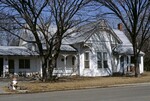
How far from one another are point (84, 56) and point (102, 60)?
2.88 metres

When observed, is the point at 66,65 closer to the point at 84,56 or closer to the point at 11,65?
the point at 84,56

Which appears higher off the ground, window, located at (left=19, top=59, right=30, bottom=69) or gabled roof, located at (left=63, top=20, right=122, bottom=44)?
gabled roof, located at (left=63, top=20, right=122, bottom=44)

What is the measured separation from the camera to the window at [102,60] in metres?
44.9

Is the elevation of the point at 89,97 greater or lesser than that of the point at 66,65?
lesser

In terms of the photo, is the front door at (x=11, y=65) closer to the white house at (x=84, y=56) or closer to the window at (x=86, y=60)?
the white house at (x=84, y=56)

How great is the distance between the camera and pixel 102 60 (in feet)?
148

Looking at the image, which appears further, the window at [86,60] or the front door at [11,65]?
the window at [86,60]

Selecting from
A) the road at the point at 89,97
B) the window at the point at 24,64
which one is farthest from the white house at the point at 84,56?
the road at the point at 89,97

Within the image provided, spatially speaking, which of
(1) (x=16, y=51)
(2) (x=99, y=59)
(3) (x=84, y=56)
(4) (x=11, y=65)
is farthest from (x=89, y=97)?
(2) (x=99, y=59)

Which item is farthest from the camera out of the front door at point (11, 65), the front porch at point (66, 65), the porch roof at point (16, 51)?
the front porch at point (66, 65)

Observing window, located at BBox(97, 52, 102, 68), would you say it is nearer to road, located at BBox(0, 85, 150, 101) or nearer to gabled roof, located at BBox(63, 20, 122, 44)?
gabled roof, located at BBox(63, 20, 122, 44)

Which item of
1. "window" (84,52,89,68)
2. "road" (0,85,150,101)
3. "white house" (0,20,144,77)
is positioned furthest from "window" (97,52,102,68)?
"road" (0,85,150,101)

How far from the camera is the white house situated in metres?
41.6

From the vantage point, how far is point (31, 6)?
32.0 meters
